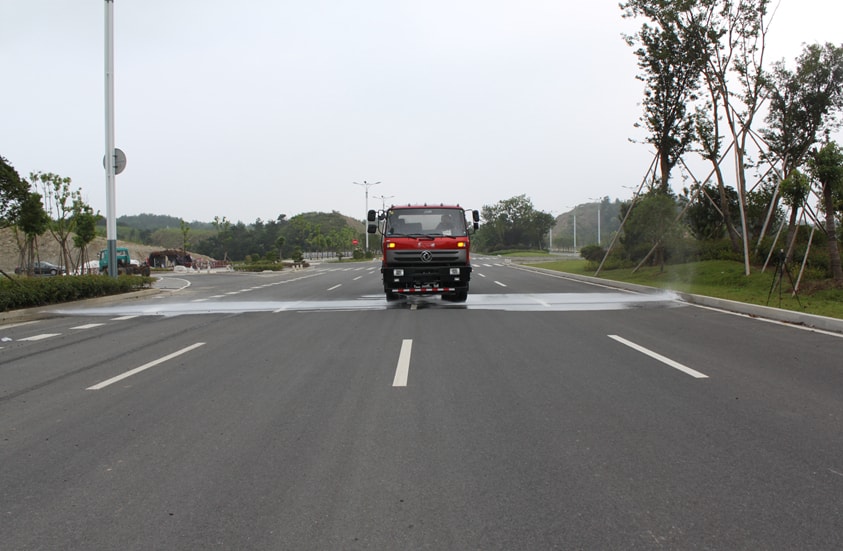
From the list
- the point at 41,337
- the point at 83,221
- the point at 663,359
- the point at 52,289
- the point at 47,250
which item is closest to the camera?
the point at 663,359

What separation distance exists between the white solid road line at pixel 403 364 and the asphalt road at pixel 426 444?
0.04 m

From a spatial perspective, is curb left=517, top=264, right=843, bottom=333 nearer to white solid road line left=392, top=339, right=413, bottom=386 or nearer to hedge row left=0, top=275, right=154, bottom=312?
white solid road line left=392, top=339, right=413, bottom=386

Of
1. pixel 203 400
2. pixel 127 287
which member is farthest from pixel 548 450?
pixel 127 287

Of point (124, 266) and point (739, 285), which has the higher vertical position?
point (124, 266)

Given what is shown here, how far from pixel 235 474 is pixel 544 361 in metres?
4.49

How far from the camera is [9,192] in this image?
555 inches

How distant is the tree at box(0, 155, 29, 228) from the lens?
1401 cm

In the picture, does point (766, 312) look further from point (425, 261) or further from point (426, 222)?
point (426, 222)

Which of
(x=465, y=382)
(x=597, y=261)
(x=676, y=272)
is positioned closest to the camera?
(x=465, y=382)

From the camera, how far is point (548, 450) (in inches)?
161

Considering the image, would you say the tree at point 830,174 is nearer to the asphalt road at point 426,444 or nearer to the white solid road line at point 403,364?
the asphalt road at point 426,444

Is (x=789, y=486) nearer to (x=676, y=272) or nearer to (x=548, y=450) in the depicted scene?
(x=548, y=450)

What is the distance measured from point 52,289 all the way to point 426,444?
47.8 feet

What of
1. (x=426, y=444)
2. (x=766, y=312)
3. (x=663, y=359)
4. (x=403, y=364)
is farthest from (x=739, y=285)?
(x=426, y=444)
